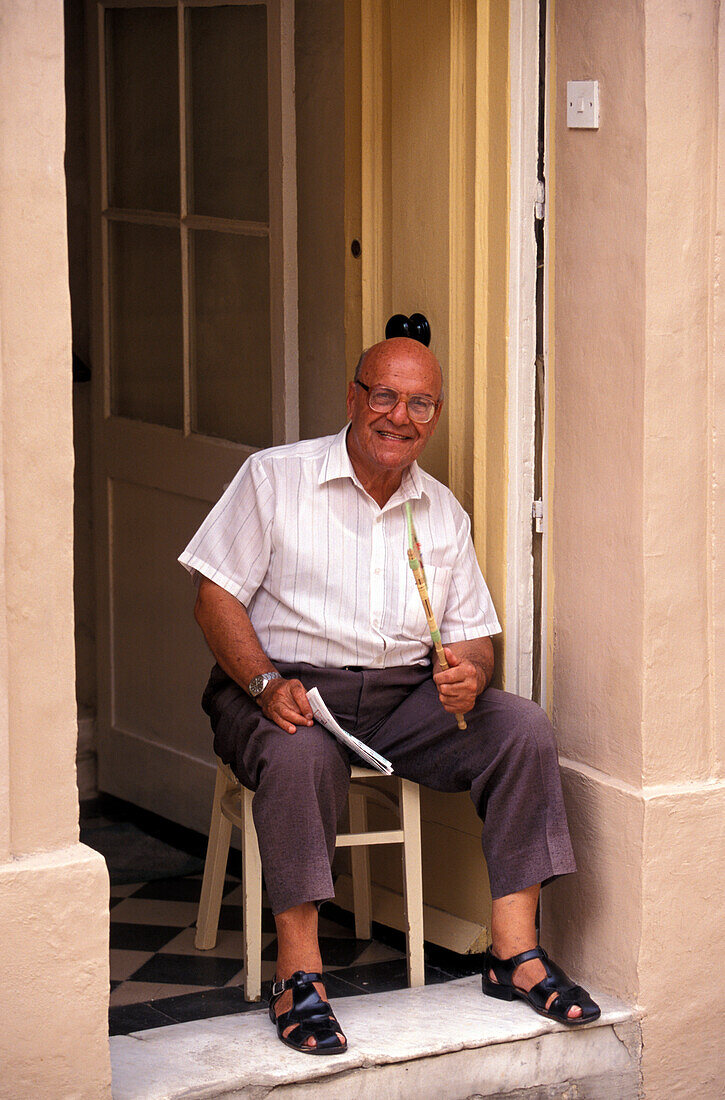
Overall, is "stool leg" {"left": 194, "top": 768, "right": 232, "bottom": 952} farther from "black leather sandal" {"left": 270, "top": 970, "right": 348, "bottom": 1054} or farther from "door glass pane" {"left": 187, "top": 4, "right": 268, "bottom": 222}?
"door glass pane" {"left": 187, "top": 4, "right": 268, "bottom": 222}

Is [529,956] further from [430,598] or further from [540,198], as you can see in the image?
[540,198]

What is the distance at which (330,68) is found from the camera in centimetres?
377

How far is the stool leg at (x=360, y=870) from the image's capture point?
11.7 ft

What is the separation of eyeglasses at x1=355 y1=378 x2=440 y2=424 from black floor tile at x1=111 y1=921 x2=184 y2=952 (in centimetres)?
139

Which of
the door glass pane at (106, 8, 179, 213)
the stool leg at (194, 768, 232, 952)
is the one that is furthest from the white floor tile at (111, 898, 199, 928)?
the door glass pane at (106, 8, 179, 213)

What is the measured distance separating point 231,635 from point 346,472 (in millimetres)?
401

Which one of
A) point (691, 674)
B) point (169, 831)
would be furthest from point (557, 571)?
point (169, 831)

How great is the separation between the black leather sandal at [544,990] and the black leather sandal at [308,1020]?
1.23ft

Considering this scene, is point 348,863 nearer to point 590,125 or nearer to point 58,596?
point 58,596

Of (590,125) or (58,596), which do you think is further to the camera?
(590,125)

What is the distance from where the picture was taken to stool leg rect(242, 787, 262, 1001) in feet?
10.3

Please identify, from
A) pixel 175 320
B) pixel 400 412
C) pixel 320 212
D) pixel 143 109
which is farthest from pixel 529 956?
pixel 143 109

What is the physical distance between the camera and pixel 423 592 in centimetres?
306

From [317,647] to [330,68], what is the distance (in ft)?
4.84
